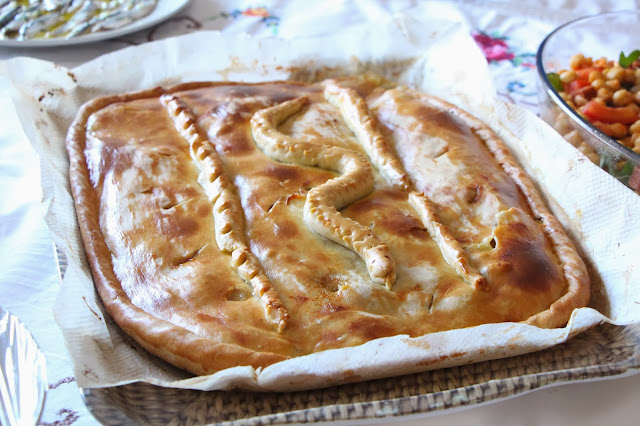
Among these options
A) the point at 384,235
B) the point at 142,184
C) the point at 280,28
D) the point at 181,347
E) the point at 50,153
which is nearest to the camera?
the point at 181,347

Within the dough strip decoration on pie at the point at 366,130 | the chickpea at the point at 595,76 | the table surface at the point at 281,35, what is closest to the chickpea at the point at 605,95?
the chickpea at the point at 595,76

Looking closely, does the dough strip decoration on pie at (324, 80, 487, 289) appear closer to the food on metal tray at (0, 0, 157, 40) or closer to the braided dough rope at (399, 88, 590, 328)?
the braided dough rope at (399, 88, 590, 328)

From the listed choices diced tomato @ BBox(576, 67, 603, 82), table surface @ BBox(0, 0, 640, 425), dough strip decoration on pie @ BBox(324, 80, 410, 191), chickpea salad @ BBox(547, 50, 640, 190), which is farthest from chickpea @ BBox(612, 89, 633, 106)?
dough strip decoration on pie @ BBox(324, 80, 410, 191)

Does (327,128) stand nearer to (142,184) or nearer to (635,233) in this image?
(142,184)

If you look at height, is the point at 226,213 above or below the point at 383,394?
above

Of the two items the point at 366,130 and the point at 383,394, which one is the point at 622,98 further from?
the point at 383,394

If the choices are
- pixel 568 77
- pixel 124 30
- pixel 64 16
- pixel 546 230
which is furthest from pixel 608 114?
pixel 64 16

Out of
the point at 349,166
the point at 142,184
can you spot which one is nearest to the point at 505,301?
the point at 349,166
